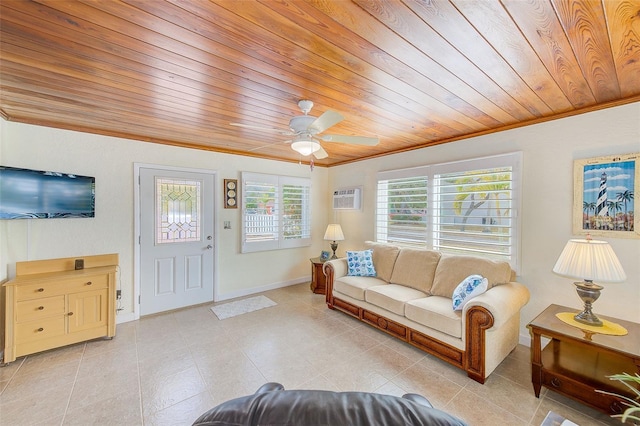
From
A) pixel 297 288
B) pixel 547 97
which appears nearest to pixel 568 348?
pixel 547 97

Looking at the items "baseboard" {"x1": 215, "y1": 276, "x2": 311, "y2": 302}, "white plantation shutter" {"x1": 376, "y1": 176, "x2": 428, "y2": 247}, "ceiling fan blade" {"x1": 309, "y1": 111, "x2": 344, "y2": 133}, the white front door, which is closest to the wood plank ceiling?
"ceiling fan blade" {"x1": 309, "y1": 111, "x2": 344, "y2": 133}

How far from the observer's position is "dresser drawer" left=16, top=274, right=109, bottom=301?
2.44 metres

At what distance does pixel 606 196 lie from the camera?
2.29 meters

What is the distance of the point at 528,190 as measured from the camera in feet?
9.04

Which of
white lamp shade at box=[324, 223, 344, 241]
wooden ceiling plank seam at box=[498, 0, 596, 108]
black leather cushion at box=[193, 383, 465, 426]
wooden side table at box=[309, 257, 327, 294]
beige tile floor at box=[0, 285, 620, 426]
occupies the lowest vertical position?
beige tile floor at box=[0, 285, 620, 426]

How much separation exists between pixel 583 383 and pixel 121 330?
443cm

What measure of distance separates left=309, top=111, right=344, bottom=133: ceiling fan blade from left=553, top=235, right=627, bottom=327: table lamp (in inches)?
80.8

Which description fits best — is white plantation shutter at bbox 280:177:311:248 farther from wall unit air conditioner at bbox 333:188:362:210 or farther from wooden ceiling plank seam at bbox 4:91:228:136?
wooden ceiling plank seam at bbox 4:91:228:136

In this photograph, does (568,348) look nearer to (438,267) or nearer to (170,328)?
(438,267)

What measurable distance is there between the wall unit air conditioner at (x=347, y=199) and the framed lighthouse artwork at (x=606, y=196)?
9.26 feet

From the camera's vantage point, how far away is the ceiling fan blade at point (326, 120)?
1.83 metres

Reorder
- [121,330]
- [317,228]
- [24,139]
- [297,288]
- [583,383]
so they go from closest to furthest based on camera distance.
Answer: [583,383]
[24,139]
[121,330]
[297,288]
[317,228]

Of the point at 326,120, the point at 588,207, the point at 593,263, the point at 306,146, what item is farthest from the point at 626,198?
the point at 306,146

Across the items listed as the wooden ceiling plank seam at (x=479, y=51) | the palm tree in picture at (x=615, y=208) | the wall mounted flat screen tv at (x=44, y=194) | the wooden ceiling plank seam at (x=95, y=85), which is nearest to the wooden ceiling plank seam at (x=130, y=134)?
the wall mounted flat screen tv at (x=44, y=194)
